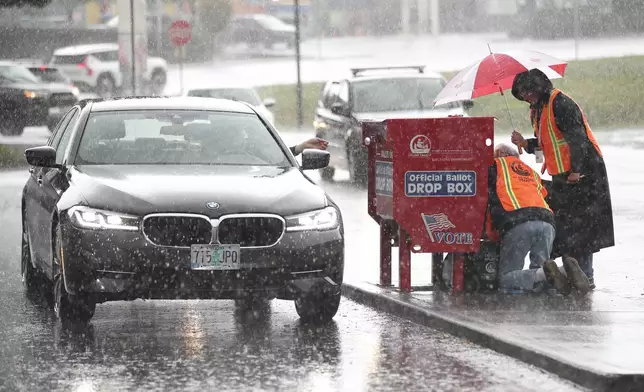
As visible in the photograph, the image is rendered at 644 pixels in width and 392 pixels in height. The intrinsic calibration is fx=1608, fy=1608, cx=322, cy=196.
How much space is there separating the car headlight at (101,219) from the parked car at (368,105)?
1328 centimetres

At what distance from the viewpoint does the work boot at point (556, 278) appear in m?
10.8

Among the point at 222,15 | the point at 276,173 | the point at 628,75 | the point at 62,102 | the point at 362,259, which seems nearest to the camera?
the point at 276,173

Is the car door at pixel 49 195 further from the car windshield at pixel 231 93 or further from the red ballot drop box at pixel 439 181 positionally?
the car windshield at pixel 231 93

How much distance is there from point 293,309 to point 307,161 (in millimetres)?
1071

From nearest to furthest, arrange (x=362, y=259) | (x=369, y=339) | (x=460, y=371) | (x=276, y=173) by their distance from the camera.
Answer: (x=460, y=371)
(x=369, y=339)
(x=276, y=173)
(x=362, y=259)

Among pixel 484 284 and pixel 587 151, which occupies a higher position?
pixel 587 151

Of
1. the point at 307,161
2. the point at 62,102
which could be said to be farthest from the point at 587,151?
the point at 62,102

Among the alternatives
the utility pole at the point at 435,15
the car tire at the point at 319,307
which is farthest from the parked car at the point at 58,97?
the utility pole at the point at 435,15

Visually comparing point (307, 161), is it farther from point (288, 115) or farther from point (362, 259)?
point (288, 115)

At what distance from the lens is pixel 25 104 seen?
38.2m

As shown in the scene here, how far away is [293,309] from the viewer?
1143 cm

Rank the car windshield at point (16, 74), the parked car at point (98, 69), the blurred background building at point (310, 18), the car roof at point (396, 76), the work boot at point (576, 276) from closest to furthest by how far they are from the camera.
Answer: the work boot at point (576, 276) → the car roof at point (396, 76) → the car windshield at point (16, 74) → the parked car at point (98, 69) → the blurred background building at point (310, 18)

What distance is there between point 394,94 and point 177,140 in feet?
43.0

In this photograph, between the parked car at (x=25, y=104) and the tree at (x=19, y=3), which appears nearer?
the tree at (x=19, y=3)
